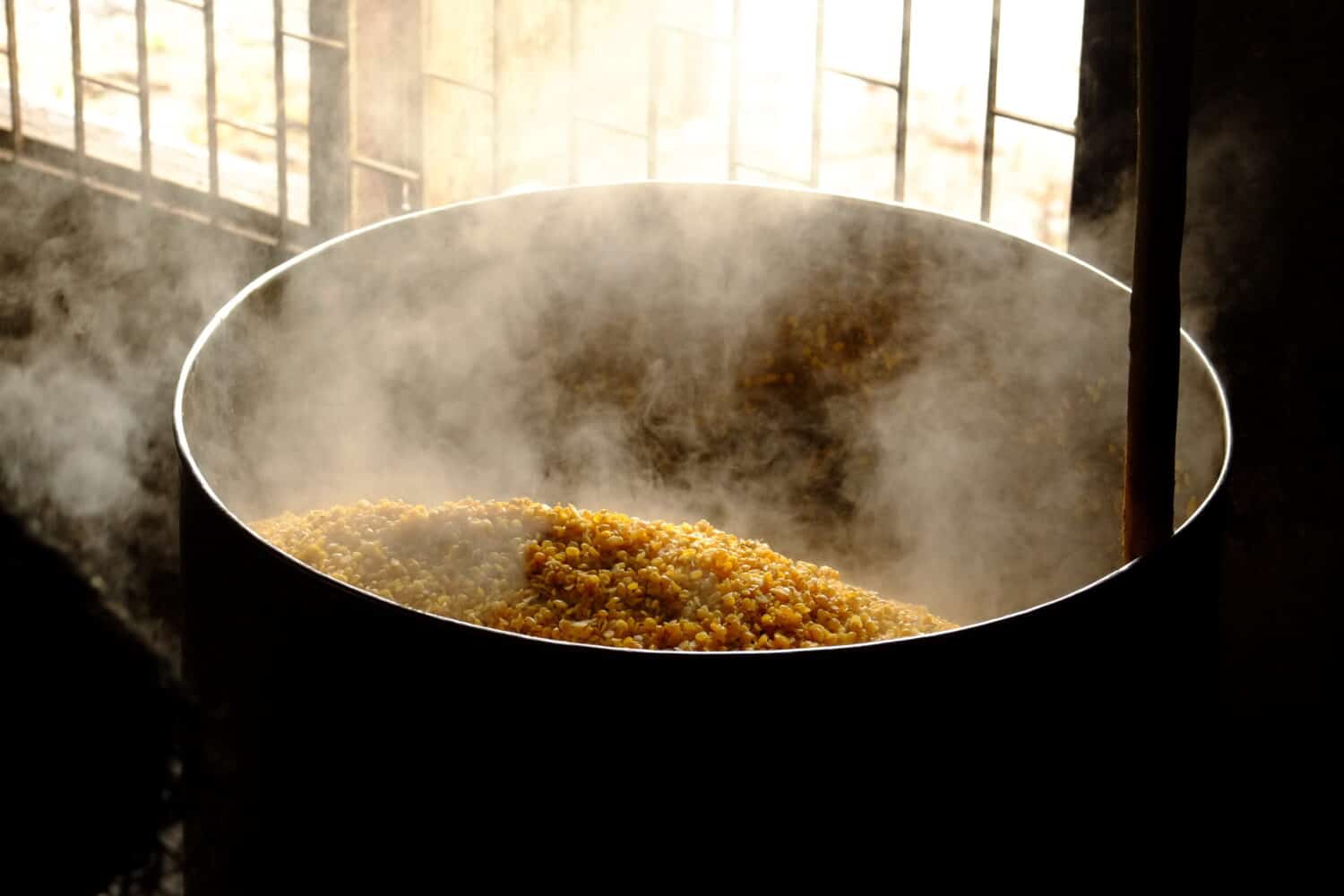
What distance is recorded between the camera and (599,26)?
216 centimetres

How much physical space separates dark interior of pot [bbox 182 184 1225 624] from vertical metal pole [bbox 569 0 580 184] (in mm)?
674

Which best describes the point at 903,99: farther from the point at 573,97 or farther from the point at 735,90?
the point at 573,97

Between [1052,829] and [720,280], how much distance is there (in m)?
0.82

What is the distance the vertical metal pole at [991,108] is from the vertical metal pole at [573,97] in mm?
586

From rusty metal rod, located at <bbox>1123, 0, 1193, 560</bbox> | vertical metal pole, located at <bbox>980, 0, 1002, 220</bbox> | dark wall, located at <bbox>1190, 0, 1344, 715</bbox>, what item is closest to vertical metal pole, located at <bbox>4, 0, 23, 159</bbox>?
vertical metal pole, located at <bbox>980, 0, 1002, 220</bbox>

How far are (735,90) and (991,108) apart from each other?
34 cm

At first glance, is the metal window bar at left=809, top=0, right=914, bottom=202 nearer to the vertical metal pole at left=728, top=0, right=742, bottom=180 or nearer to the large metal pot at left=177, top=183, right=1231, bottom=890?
the vertical metal pole at left=728, top=0, right=742, bottom=180

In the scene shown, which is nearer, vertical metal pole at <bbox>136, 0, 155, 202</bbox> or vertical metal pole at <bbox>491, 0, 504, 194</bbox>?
vertical metal pole at <bbox>491, 0, 504, 194</bbox>

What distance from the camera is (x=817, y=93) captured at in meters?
1.96

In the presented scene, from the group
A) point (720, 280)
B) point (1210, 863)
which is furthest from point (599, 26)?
point (1210, 863)

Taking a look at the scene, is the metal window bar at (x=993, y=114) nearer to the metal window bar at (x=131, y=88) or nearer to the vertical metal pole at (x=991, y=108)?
the vertical metal pole at (x=991, y=108)

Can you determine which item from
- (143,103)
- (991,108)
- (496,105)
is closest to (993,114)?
(991,108)

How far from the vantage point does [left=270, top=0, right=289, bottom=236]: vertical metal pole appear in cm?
233

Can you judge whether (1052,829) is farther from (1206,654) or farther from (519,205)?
(519,205)
